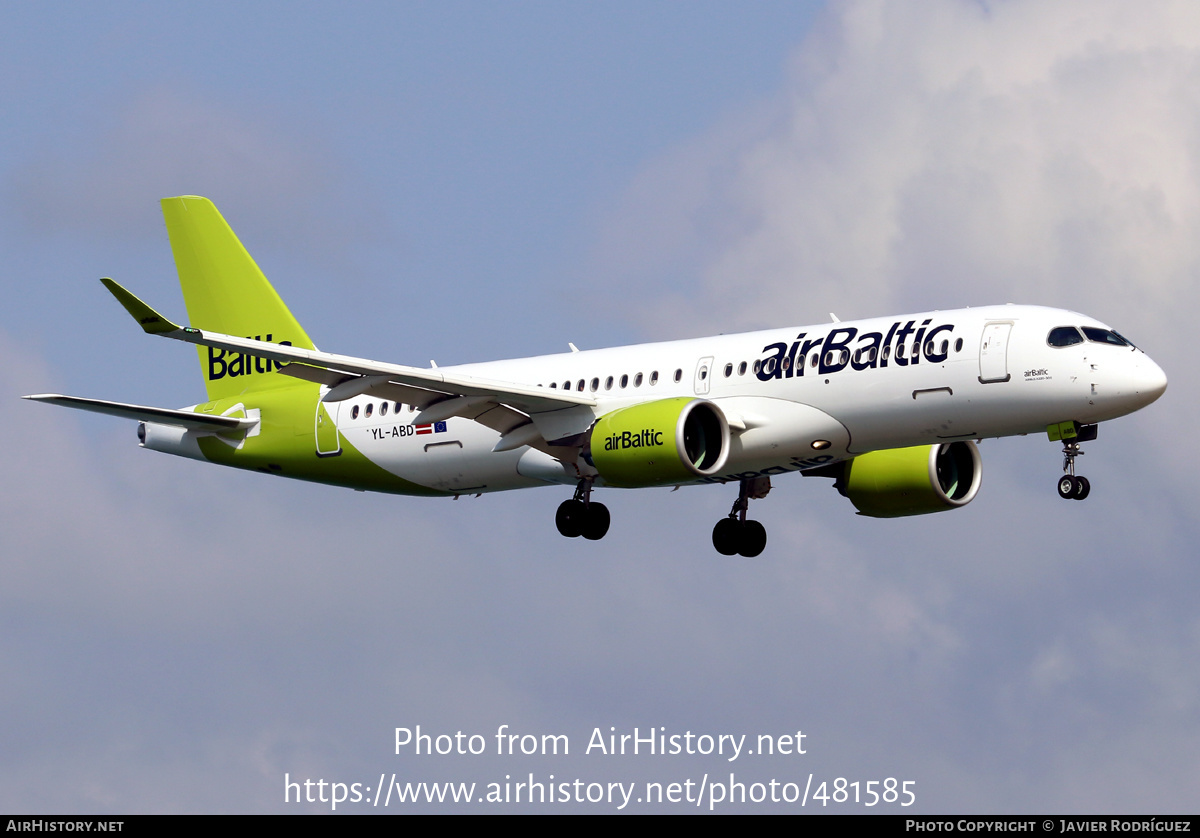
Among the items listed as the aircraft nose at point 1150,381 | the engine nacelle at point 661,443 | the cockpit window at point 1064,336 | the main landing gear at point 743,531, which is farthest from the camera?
the main landing gear at point 743,531

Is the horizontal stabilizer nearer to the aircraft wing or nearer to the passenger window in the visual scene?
the aircraft wing

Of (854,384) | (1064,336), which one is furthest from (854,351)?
(1064,336)

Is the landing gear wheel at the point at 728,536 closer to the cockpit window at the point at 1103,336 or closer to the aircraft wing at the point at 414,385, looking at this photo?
the aircraft wing at the point at 414,385

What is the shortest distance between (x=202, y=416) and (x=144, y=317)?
1169cm

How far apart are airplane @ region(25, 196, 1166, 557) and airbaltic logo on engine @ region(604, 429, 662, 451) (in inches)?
1.8

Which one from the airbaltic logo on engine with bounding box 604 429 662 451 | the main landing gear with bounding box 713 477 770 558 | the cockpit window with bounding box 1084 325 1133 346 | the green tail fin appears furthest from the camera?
the green tail fin

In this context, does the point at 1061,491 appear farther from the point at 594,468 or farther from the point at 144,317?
the point at 144,317

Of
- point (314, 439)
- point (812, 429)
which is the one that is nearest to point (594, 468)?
point (812, 429)

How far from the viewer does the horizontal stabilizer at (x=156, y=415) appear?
47531 mm

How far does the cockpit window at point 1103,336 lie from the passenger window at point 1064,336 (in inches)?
10.7

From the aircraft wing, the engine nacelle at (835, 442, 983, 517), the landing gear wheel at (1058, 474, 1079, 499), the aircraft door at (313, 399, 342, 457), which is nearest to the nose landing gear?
the landing gear wheel at (1058, 474, 1079, 499)

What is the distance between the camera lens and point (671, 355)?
48.9m

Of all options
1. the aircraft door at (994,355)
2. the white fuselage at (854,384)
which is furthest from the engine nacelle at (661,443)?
the aircraft door at (994,355)

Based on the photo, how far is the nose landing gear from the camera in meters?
43.7
